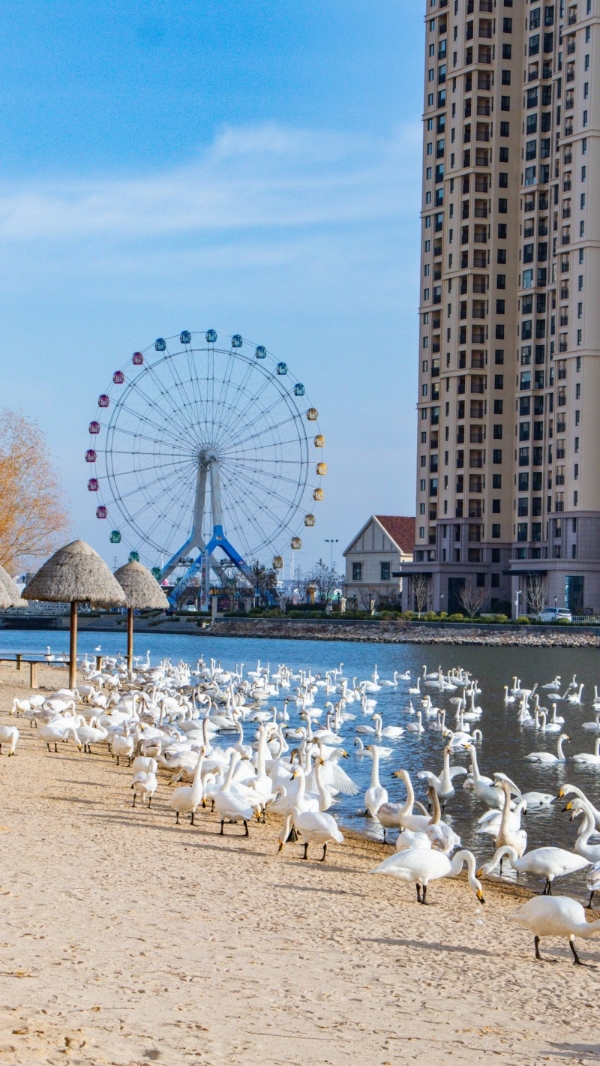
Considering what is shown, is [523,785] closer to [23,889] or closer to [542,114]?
[23,889]

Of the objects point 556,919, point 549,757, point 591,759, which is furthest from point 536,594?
point 556,919

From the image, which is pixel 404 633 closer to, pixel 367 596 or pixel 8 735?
pixel 367 596

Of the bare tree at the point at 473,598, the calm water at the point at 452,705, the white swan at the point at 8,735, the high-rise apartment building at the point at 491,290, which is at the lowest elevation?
the calm water at the point at 452,705

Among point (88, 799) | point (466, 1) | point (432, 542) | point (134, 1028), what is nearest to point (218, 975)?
point (134, 1028)

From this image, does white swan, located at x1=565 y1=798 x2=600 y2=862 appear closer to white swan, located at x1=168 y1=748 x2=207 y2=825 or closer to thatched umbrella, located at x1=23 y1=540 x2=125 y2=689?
white swan, located at x1=168 y1=748 x2=207 y2=825

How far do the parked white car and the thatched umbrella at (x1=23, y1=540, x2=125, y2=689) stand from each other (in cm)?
5778

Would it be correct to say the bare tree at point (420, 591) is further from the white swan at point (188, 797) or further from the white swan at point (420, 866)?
the white swan at point (420, 866)

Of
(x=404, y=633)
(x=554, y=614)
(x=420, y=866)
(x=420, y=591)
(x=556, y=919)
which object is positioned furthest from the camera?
(x=420, y=591)

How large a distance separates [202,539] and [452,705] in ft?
163

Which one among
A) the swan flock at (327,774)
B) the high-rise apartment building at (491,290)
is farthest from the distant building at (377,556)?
the swan flock at (327,774)

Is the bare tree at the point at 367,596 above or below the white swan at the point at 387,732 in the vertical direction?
above

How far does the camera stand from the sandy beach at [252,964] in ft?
21.5

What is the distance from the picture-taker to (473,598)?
96312 millimetres

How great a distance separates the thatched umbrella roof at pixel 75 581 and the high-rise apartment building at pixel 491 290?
67.9 m
